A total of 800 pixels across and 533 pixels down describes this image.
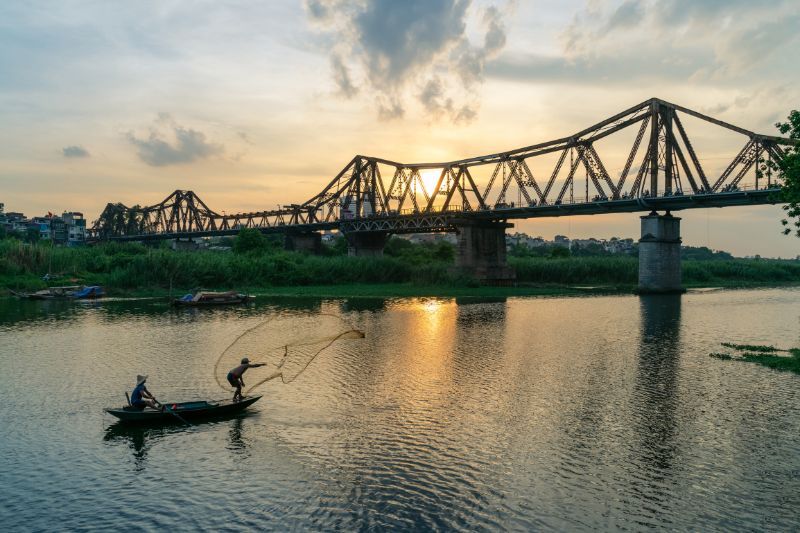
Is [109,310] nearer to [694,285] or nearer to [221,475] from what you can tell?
[221,475]

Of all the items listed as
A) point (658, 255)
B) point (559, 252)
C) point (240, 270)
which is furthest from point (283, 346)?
point (559, 252)

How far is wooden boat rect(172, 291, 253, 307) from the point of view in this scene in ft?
216

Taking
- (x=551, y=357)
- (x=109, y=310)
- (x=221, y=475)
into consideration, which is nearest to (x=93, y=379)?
(x=221, y=475)

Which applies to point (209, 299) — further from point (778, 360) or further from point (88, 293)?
point (778, 360)

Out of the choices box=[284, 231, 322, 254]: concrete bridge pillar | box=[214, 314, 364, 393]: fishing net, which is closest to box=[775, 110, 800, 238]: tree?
box=[214, 314, 364, 393]: fishing net

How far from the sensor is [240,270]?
91500mm

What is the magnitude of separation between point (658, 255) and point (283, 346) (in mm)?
73472

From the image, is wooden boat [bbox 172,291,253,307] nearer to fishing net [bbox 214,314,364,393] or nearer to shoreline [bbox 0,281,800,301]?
shoreline [bbox 0,281,800,301]

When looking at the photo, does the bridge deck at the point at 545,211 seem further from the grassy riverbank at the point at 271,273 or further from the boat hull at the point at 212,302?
A: the boat hull at the point at 212,302

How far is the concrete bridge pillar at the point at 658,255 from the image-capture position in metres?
88.8

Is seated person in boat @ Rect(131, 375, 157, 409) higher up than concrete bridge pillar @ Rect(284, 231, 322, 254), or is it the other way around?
concrete bridge pillar @ Rect(284, 231, 322, 254)

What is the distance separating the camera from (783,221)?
37625mm

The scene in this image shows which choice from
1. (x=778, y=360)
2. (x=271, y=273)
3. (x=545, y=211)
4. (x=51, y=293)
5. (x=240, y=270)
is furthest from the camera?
(x=545, y=211)

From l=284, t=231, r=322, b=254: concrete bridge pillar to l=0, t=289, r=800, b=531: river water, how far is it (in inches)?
4959
